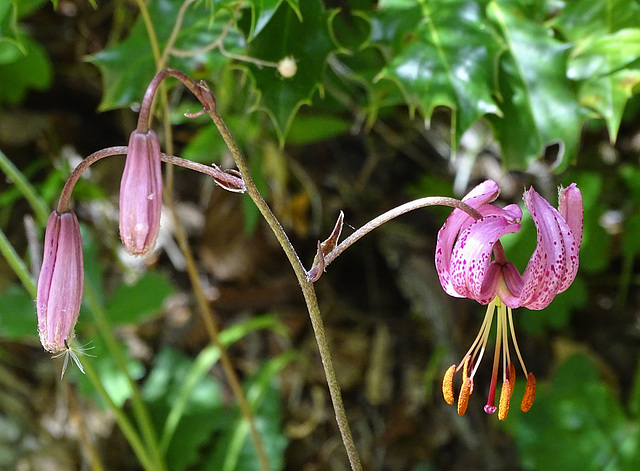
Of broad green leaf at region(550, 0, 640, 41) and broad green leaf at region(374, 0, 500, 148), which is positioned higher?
broad green leaf at region(374, 0, 500, 148)

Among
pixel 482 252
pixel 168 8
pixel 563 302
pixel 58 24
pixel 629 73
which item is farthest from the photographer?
pixel 58 24

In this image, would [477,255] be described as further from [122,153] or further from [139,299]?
[139,299]

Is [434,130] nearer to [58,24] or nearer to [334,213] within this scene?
[334,213]

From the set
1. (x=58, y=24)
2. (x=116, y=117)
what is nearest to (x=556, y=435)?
(x=116, y=117)

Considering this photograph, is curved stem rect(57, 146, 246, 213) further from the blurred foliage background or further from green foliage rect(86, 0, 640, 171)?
the blurred foliage background

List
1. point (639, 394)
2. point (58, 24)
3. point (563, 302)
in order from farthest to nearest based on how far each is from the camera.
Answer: point (58, 24) → point (563, 302) → point (639, 394)

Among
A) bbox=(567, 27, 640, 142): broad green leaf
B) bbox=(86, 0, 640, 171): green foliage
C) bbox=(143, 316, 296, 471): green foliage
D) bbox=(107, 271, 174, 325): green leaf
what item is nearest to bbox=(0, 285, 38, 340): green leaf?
bbox=(107, 271, 174, 325): green leaf

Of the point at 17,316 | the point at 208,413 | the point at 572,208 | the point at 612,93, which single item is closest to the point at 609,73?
the point at 612,93
